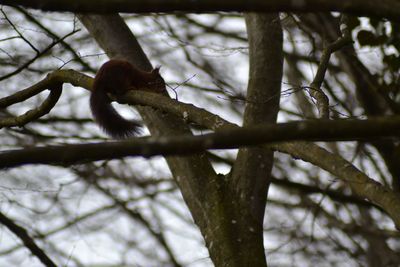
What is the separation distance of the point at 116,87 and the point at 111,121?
329 mm

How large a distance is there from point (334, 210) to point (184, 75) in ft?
8.27

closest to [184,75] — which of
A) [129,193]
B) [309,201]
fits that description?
[129,193]

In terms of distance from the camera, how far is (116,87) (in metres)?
4.03

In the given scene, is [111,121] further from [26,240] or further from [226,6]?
[226,6]

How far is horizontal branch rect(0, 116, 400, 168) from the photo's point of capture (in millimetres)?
2012

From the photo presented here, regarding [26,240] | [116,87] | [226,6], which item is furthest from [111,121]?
[226,6]

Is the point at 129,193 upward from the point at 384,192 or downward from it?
upward

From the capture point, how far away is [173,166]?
4.50 m

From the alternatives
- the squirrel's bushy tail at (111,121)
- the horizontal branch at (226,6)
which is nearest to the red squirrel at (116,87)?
the squirrel's bushy tail at (111,121)

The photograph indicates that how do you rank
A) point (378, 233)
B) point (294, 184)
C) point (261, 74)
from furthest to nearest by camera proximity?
point (378, 233) < point (294, 184) < point (261, 74)

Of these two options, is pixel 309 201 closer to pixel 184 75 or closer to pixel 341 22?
pixel 184 75

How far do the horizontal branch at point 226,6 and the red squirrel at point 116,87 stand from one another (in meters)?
1.83

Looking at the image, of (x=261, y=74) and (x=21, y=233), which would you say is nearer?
(x=261, y=74)

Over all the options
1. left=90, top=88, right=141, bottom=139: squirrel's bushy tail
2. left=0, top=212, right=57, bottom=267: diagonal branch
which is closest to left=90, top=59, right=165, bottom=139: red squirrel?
Result: left=90, top=88, right=141, bottom=139: squirrel's bushy tail
